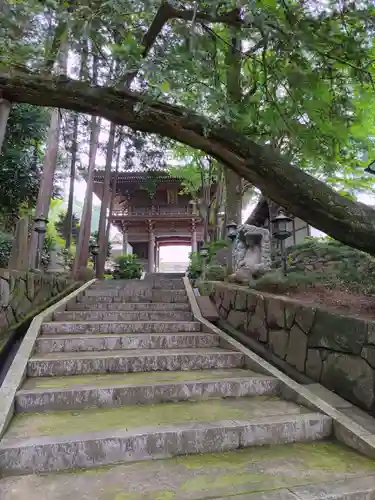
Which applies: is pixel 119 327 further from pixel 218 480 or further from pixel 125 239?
pixel 125 239

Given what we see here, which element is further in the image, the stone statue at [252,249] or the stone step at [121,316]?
the stone statue at [252,249]

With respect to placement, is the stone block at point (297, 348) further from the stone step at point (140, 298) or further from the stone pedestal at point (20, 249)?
the stone pedestal at point (20, 249)

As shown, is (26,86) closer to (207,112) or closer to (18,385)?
(207,112)

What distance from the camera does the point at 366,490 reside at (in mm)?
1974

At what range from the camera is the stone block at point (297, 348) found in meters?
3.83

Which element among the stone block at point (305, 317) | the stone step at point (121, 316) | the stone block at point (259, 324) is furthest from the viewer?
the stone step at point (121, 316)

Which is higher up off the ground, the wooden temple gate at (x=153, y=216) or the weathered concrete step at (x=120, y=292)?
the wooden temple gate at (x=153, y=216)

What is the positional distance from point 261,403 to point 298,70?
10.3 feet

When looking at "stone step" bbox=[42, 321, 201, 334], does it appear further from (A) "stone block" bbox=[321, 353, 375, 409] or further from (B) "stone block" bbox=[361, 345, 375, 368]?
(B) "stone block" bbox=[361, 345, 375, 368]

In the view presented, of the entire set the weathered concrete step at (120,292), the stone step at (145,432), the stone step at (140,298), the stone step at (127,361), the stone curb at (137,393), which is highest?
the weathered concrete step at (120,292)

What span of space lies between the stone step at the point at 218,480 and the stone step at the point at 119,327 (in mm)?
2686

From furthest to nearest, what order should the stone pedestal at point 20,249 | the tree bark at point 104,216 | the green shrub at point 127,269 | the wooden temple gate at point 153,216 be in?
the wooden temple gate at point 153,216
the green shrub at point 127,269
the tree bark at point 104,216
the stone pedestal at point 20,249

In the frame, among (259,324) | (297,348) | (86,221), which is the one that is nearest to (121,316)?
(259,324)

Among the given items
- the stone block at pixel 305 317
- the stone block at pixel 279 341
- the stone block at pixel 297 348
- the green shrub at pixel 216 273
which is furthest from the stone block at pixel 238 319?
the green shrub at pixel 216 273
